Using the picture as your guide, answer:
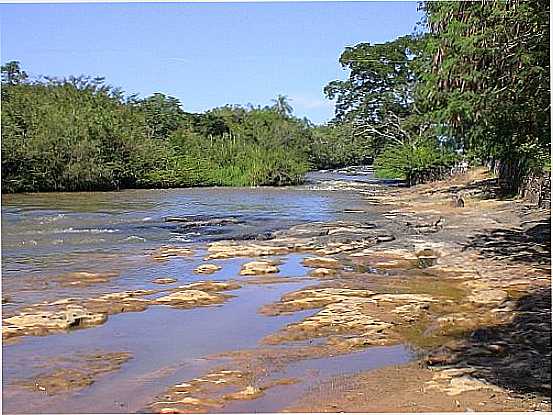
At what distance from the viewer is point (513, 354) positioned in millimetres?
5199

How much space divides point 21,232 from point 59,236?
1.23 m

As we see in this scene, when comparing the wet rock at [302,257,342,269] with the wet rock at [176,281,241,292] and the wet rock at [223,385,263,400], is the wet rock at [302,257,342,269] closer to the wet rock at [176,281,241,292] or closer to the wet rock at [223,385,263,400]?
the wet rock at [176,281,241,292]

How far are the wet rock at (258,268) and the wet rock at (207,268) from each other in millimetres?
354

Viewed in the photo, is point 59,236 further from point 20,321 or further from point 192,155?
point 192,155

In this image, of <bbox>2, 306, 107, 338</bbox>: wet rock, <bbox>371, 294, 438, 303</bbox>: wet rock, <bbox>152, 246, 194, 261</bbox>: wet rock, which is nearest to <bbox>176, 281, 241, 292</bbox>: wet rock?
<bbox>2, 306, 107, 338</bbox>: wet rock

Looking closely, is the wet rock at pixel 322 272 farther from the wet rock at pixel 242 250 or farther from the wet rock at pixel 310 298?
the wet rock at pixel 242 250

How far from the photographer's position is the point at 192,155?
36.8m

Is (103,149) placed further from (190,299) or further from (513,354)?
(513,354)

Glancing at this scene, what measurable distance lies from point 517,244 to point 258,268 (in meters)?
4.11

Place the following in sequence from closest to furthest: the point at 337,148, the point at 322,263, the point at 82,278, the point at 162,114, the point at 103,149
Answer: the point at 82,278 → the point at 322,263 → the point at 103,149 → the point at 162,114 → the point at 337,148

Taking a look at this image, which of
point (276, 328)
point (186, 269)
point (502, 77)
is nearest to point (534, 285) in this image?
point (502, 77)

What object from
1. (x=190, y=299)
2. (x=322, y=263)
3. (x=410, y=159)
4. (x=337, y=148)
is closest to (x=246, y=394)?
(x=190, y=299)

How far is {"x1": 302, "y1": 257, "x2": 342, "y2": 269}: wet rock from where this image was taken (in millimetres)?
9930

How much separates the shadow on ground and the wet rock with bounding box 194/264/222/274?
3.54 m
